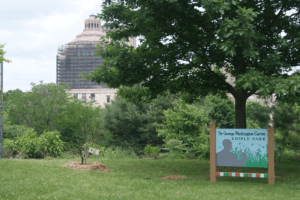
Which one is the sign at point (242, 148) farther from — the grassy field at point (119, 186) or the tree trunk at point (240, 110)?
the tree trunk at point (240, 110)

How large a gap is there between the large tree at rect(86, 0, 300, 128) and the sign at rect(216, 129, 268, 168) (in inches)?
52.0

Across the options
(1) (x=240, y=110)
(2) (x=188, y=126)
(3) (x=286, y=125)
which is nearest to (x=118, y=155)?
(2) (x=188, y=126)

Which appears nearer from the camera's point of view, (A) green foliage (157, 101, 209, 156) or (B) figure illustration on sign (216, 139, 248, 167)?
(B) figure illustration on sign (216, 139, 248, 167)

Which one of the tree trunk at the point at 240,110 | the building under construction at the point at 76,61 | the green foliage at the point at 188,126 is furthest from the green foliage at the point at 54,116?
the building under construction at the point at 76,61

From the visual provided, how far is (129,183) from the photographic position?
7.68 m

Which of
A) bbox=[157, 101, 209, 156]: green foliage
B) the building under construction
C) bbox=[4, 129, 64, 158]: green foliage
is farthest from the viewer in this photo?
the building under construction

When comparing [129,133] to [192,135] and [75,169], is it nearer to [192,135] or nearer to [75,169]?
[192,135]

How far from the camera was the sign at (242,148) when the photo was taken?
8305 millimetres

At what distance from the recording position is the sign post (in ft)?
27.0

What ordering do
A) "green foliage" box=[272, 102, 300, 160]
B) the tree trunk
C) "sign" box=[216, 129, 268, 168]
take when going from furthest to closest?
"green foliage" box=[272, 102, 300, 160] < the tree trunk < "sign" box=[216, 129, 268, 168]

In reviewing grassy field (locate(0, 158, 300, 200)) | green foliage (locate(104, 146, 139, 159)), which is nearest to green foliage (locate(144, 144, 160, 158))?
green foliage (locate(104, 146, 139, 159))

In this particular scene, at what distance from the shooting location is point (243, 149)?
8391 millimetres

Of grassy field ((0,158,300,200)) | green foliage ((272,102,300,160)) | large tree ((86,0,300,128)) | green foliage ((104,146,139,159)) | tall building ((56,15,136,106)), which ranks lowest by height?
green foliage ((104,146,139,159))

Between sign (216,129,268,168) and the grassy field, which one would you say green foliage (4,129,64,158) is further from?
sign (216,129,268,168)
